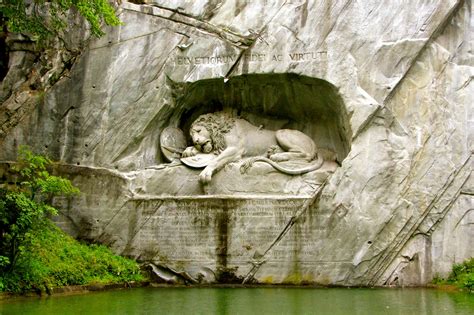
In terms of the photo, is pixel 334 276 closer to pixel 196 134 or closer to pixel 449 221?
pixel 449 221

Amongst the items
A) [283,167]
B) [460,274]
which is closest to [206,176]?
[283,167]

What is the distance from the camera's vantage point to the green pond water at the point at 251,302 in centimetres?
816

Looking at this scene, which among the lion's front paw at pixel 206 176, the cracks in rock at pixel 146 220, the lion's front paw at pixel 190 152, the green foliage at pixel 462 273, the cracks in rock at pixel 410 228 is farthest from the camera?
the lion's front paw at pixel 190 152

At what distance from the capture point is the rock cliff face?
12.1 metres

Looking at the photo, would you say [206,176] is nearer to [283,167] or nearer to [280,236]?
[283,167]

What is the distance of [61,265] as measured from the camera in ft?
34.8

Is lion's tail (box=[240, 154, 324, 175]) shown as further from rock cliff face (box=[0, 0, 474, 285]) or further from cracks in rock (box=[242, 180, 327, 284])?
cracks in rock (box=[242, 180, 327, 284])

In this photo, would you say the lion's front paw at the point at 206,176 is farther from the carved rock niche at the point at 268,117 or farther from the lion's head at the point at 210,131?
the lion's head at the point at 210,131

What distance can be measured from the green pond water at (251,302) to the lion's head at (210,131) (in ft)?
11.2

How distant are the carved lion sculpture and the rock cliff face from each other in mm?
293

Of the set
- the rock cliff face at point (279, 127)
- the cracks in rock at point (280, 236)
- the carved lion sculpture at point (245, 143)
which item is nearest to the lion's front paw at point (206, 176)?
the carved lion sculpture at point (245, 143)

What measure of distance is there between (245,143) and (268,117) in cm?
98

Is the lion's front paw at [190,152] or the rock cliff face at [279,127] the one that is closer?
the rock cliff face at [279,127]

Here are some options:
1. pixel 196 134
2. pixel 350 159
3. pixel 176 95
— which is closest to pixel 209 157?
pixel 196 134
